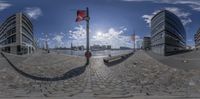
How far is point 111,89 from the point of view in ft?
36.7

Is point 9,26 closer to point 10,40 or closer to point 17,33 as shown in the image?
point 17,33

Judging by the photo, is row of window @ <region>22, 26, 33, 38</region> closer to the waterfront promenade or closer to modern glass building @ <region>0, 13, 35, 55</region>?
modern glass building @ <region>0, 13, 35, 55</region>

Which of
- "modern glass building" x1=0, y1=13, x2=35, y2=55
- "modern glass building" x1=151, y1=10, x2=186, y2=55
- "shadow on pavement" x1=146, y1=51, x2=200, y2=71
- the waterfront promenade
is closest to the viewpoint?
the waterfront promenade

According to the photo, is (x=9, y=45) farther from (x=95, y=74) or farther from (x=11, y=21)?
(x=95, y=74)

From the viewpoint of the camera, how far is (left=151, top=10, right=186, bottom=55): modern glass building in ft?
47.3

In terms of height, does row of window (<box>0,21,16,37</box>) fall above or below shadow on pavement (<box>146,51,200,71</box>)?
above

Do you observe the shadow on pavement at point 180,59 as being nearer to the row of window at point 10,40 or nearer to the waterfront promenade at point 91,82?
the waterfront promenade at point 91,82

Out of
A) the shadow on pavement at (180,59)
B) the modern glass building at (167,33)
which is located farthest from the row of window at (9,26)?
the shadow on pavement at (180,59)

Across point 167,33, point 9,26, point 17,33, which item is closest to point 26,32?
point 17,33

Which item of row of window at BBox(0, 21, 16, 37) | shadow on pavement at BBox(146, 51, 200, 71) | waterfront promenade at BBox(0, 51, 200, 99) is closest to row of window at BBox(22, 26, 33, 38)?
row of window at BBox(0, 21, 16, 37)

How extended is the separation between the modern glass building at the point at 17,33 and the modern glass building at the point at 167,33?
6.35m

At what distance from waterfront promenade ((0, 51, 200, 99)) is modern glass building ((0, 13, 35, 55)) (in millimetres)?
1217

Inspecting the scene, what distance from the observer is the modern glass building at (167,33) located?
1441 centimetres

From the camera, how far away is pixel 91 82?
40.9ft
